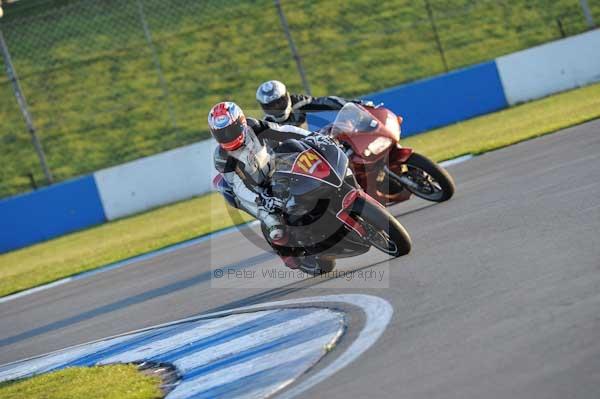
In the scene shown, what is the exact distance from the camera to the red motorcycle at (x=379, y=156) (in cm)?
892

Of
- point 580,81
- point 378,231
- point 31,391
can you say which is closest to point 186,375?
point 31,391

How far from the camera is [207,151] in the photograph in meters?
19.3

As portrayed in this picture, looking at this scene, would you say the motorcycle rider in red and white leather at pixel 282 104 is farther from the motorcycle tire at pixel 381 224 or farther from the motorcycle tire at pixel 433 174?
the motorcycle tire at pixel 381 224

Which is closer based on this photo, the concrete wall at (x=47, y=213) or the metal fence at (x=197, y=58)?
the concrete wall at (x=47, y=213)

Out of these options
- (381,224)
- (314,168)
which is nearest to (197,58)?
(314,168)

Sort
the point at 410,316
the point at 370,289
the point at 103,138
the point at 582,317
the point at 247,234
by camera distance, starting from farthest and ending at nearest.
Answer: the point at 103,138
the point at 247,234
the point at 370,289
the point at 410,316
the point at 582,317

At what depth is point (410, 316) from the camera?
598 cm

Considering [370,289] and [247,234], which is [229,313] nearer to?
[370,289]

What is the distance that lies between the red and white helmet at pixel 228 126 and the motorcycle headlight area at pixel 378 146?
4.77 feet

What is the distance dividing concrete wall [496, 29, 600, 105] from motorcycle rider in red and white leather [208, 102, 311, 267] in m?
13.1

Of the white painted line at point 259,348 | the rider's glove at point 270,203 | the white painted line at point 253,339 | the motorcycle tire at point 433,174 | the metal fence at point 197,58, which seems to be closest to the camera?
the white painted line at point 259,348

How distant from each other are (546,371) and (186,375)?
8.67 feet

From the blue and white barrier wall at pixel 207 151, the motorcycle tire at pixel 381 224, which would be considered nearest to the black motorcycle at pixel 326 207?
the motorcycle tire at pixel 381 224

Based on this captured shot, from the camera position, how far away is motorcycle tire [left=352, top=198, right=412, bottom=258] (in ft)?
24.3
